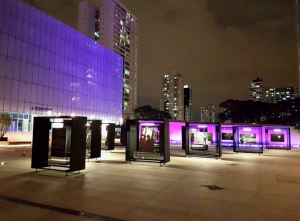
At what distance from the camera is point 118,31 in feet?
380

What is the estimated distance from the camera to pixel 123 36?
119 m

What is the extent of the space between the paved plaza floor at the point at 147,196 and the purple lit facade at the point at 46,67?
30.7 metres

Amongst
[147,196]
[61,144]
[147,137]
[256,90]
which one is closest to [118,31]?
[147,137]

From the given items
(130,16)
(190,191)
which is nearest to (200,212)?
(190,191)

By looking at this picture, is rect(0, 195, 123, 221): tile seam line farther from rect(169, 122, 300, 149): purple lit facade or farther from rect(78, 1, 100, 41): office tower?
rect(78, 1, 100, 41): office tower

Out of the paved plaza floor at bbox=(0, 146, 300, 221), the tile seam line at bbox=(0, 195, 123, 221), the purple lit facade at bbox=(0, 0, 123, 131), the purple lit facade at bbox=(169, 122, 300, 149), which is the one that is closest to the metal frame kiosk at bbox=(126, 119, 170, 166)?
the paved plaza floor at bbox=(0, 146, 300, 221)

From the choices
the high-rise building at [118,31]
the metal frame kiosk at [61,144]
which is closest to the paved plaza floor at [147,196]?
the metal frame kiosk at [61,144]

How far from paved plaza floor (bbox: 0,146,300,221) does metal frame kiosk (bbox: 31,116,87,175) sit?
526 millimetres

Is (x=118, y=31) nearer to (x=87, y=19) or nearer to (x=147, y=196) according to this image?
(x=87, y=19)

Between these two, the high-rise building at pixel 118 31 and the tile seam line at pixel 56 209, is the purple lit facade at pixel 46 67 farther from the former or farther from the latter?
the high-rise building at pixel 118 31

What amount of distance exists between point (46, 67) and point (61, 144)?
3604 centimetres

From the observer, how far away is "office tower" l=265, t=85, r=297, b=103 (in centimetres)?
15600

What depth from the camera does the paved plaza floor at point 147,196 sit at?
19.1 ft

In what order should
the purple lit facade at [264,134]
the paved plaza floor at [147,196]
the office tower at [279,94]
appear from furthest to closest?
the office tower at [279,94]
the purple lit facade at [264,134]
the paved plaza floor at [147,196]
